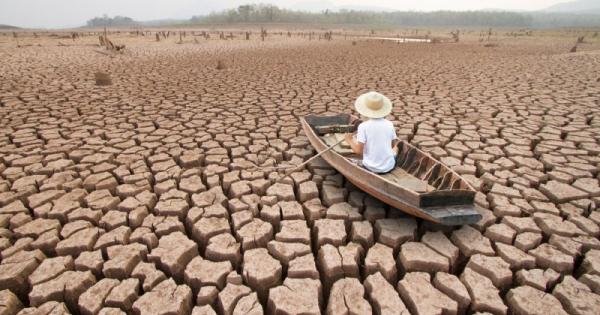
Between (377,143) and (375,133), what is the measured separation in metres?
0.09

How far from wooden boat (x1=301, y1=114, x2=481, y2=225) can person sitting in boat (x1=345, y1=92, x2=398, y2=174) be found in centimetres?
15

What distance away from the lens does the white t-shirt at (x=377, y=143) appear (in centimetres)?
299

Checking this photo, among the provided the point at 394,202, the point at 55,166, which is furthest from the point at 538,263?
the point at 55,166

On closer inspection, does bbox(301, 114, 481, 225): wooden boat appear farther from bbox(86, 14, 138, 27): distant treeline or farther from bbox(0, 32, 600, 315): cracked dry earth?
bbox(86, 14, 138, 27): distant treeline

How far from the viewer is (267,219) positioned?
2.76 metres

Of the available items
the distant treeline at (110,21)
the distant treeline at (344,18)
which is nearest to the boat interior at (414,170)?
the distant treeline at (344,18)

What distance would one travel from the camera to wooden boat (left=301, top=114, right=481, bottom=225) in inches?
91.4

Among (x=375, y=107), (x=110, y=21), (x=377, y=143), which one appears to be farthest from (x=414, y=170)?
(x=110, y=21)

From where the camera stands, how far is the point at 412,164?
3291mm

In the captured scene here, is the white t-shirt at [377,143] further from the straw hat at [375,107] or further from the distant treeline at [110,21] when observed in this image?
the distant treeline at [110,21]

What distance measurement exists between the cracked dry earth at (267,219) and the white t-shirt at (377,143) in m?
0.35

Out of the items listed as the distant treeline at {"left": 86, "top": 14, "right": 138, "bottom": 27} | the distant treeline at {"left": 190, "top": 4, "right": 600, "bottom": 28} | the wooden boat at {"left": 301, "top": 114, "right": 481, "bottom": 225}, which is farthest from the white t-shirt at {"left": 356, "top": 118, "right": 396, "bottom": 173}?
the distant treeline at {"left": 86, "top": 14, "right": 138, "bottom": 27}

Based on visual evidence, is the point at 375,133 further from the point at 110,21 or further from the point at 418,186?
the point at 110,21

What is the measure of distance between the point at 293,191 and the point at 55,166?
2624 mm
